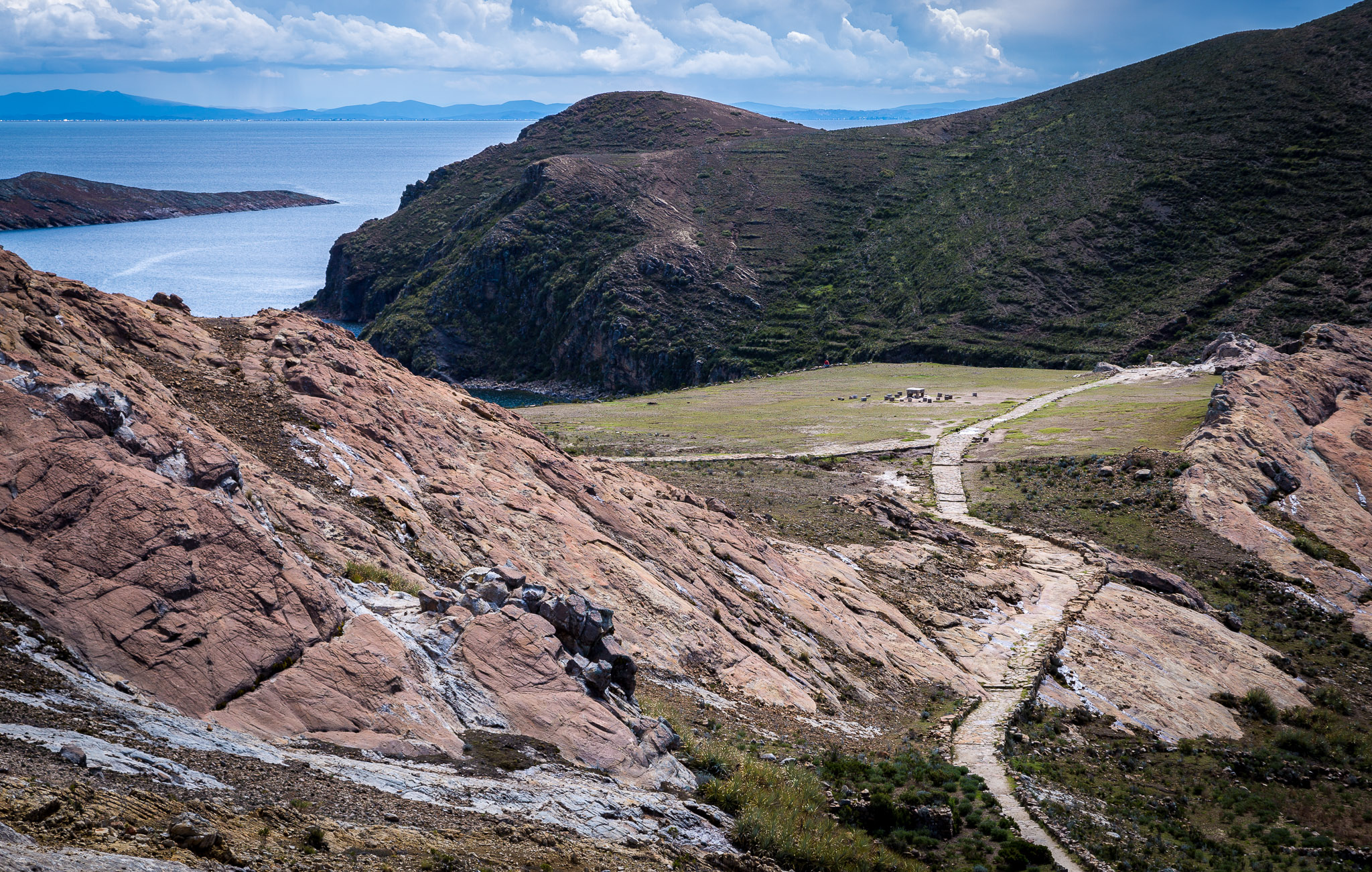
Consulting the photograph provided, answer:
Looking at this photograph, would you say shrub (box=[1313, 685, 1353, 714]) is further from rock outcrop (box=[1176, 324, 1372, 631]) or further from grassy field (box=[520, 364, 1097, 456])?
grassy field (box=[520, 364, 1097, 456])

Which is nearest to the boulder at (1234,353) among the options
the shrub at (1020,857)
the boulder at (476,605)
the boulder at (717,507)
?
the boulder at (717,507)

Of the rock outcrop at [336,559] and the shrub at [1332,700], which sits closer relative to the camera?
the rock outcrop at [336,559]

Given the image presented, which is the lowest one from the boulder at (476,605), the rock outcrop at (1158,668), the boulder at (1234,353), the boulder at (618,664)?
the rock outcrop at (1158,668)

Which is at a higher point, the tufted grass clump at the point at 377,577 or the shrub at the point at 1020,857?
the tufted grass clump at the point at 377,577

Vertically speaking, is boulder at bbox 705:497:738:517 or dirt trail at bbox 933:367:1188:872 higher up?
boulder at bbox 705:497:738:517

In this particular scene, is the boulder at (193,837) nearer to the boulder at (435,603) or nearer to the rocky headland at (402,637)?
the rocky headland at (402,637)

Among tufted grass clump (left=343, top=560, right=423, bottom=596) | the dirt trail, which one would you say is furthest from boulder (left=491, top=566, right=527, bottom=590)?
the dirt trail
